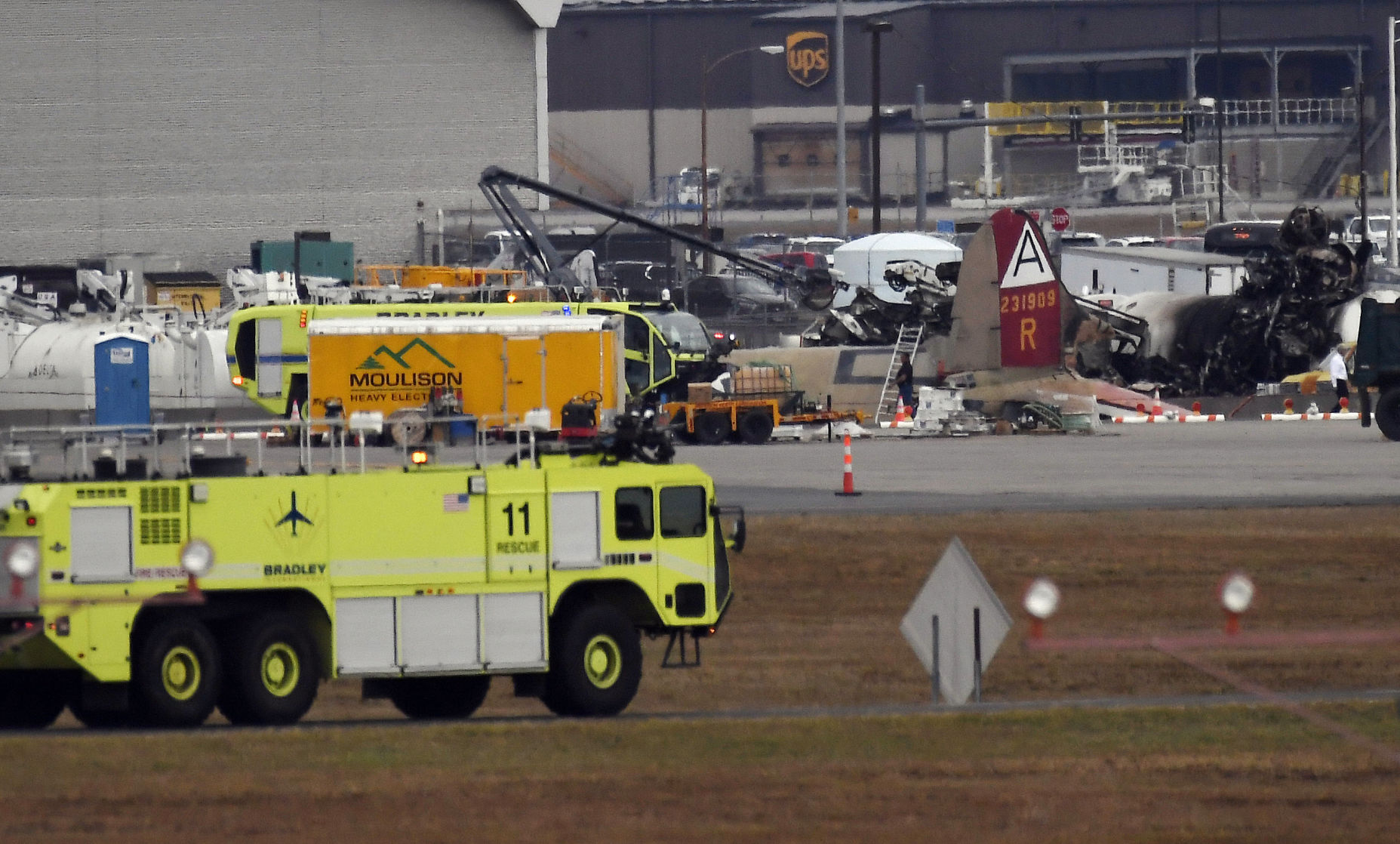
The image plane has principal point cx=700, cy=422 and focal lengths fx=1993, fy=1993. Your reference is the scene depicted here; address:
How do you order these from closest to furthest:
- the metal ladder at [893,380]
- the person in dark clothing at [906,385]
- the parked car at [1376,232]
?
the person in dark clothing at [906,385], the metal ladder at [893,380], the parked car at [1376,232]

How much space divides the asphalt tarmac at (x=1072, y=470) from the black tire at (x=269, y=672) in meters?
12.3

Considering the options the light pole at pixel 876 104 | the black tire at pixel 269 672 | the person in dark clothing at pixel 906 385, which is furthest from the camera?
the light pole at pixel 876 104

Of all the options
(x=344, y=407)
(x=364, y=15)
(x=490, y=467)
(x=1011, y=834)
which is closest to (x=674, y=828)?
(x=1011, y=834)

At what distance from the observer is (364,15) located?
7500 centimetres

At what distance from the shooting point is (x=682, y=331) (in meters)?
46.6

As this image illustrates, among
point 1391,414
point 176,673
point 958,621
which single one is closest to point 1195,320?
point 1391,414

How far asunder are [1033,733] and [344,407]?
2816 centimetres

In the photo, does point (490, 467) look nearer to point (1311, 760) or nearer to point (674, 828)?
→ point (674, 828)

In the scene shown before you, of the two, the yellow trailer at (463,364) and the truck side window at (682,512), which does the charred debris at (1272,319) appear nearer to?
the yellow trailer at (463,364)

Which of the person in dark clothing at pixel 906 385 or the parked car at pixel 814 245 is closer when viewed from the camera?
the person in dark clothing at pixel 906 385

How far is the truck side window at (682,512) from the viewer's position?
16375 millimetres

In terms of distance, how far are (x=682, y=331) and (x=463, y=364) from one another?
7971 millimetres

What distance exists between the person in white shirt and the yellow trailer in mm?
17335

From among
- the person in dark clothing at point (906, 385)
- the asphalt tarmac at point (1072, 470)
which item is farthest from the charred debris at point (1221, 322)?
the asphalt tarmac at point (1072, 470)
